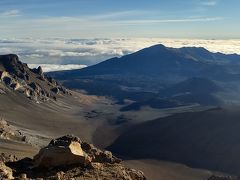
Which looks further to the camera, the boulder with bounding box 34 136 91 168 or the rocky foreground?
the boulder with bounding box 34 136 91 168

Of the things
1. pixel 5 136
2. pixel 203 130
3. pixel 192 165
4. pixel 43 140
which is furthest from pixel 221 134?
pixel 5 136

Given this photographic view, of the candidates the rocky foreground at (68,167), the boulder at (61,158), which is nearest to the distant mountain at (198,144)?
the rocky foreground at (68,167)

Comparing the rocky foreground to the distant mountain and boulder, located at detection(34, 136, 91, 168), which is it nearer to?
boulder, located at detection(34, 136, 91, 168)

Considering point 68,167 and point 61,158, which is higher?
point 61,158

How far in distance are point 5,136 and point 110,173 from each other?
124m

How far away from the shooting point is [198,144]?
176 m

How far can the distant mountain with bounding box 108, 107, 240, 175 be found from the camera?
157125 mm

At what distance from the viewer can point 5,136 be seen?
5861 inches

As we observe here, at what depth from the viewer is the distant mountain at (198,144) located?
157 m

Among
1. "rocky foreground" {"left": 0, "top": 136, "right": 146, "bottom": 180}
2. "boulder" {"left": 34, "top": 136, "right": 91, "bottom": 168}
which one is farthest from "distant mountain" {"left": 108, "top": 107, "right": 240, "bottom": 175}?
"boulder" {"left": 34, "top": 136, "right": 91, "bottom": 168}

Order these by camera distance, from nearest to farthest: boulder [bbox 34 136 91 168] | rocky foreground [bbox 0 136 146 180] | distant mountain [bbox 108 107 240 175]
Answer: rocky foreground [bbox 0 136 146 180]
boulder [bbox 34 136 91 168]
distant mountain [bbox 108 107 240 175]

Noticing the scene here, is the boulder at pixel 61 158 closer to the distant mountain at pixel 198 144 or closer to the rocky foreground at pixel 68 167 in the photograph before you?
the rocky foreground at pixel 68 167

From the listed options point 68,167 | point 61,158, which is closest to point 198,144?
point 61,158

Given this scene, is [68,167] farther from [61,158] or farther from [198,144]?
[198,144]
